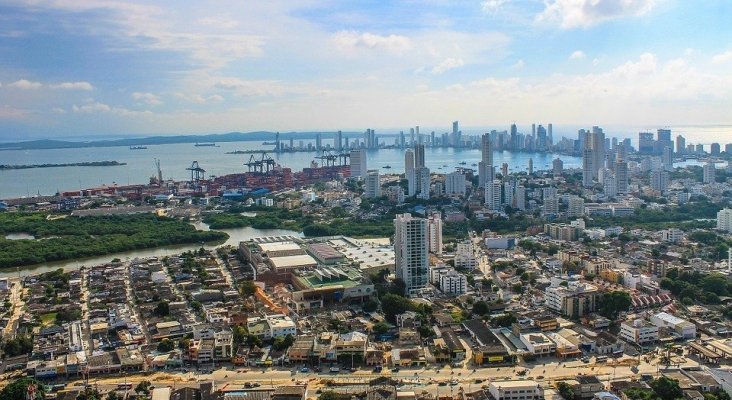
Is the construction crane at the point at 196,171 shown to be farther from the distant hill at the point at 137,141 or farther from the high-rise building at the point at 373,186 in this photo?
the distant hill at the point at 137,141

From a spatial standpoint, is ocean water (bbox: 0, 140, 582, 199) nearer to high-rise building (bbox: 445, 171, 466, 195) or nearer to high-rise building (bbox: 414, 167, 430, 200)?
high-rise building (bbox: 445, 171, 466, 195)

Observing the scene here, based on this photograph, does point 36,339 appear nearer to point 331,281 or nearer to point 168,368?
point 168,368

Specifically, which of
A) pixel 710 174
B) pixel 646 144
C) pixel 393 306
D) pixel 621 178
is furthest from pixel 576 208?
pixel 646 144

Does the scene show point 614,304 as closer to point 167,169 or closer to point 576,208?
point 576,208

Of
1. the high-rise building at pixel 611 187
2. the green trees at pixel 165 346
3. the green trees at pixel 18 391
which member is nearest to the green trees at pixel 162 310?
the green trees at pixel 165 346

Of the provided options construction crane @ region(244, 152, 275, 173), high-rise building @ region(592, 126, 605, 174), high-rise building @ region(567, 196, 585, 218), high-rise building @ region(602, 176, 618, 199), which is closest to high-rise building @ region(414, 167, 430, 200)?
high-rise building @ region(567, 196, 585, 218)

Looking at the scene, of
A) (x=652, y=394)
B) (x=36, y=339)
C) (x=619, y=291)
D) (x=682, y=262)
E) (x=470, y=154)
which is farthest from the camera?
(x=470, y=154)

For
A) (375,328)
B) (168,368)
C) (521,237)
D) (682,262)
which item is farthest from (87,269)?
(682,262)
